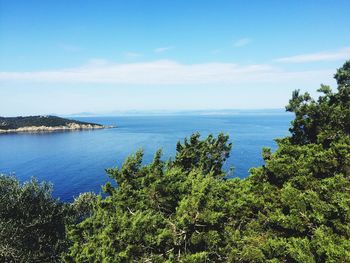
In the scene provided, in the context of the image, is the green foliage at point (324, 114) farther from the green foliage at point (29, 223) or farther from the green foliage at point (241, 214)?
the green foliage at point (29, 223)

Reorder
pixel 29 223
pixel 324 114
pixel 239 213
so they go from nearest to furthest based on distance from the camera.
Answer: pixel 239 213 → pixel 324 114 → pixel 29 223

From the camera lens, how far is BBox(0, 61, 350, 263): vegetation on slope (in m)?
16.2

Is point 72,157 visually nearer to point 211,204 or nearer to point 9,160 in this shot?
point 9,160

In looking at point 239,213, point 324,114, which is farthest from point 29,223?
point 324,114

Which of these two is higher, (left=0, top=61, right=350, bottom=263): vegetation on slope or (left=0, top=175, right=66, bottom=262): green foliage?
(left=0, top=61, right=350, bottom=263): vegetation on slope

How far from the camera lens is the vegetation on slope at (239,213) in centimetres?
1623

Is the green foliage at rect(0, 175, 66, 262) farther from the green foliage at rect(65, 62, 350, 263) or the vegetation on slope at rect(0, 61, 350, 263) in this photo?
the green foliage at rect(65, 62, 350, 263)

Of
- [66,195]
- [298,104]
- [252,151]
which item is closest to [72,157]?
[66,195]

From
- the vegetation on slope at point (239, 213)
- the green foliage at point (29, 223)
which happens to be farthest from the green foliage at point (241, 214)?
the green foliage at point (29, 223)

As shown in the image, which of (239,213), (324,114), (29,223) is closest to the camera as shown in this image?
(239,213)

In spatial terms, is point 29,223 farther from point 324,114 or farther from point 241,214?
point 324,114

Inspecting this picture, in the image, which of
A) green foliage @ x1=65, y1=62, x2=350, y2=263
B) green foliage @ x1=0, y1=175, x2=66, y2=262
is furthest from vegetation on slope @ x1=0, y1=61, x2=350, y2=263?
green foliage @ x1=0, y1=175, x2=66, y2=262

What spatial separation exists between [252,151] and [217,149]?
3400 inches

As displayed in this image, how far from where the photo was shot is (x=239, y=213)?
883 inches
